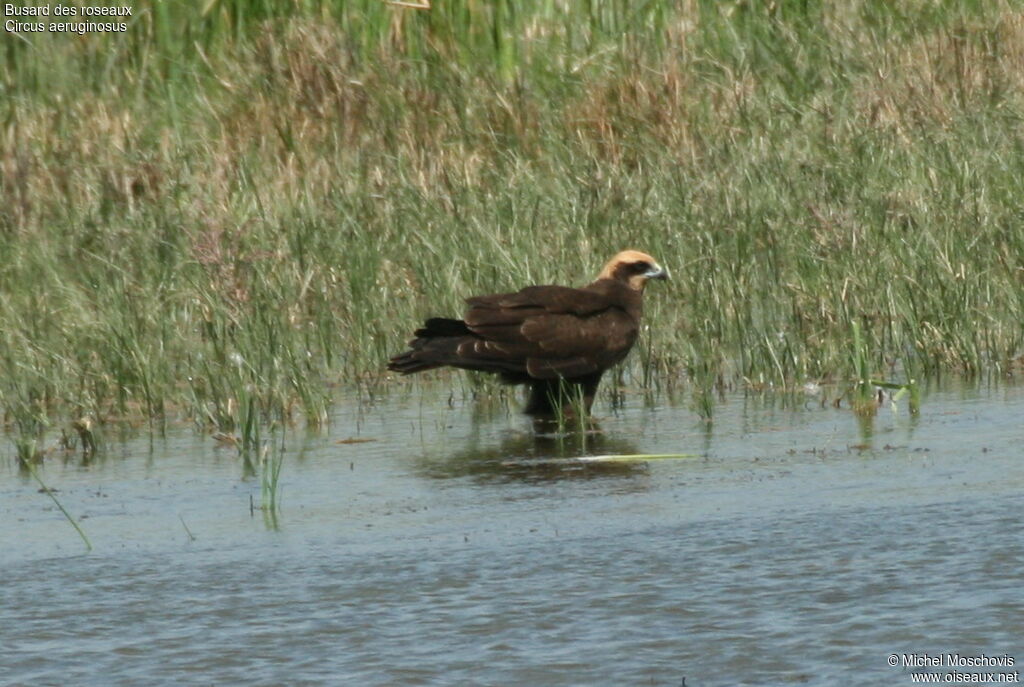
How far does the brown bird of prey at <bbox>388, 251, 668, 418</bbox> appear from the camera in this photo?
845 cm

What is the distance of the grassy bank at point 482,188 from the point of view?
8945mm

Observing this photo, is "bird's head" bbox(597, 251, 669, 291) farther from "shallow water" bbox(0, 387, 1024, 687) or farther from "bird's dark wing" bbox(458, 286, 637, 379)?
"shallow water" bbox(0, 387, 1024, 687)

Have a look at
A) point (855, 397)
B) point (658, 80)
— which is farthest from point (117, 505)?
point (658, 80)

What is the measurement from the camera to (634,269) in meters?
9.30

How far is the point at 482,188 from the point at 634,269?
2.61 metres

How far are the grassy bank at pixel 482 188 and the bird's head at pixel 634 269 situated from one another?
260 mm

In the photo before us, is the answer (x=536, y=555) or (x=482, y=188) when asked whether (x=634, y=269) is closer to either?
(x=482, y=188)

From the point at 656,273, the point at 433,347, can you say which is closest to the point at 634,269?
the point at 656,273

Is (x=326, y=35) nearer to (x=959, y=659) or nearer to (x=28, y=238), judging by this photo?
(x=28, y=238)

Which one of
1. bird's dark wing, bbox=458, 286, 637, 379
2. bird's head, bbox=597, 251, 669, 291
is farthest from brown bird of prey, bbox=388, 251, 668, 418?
bird's head, bbox=597, 251, 669, 291

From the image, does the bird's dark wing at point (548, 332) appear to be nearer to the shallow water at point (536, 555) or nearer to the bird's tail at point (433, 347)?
the bird's tail at point (433, 347)

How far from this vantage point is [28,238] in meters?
11.5

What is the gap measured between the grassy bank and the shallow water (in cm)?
49

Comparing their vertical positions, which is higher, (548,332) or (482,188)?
(482,188)
